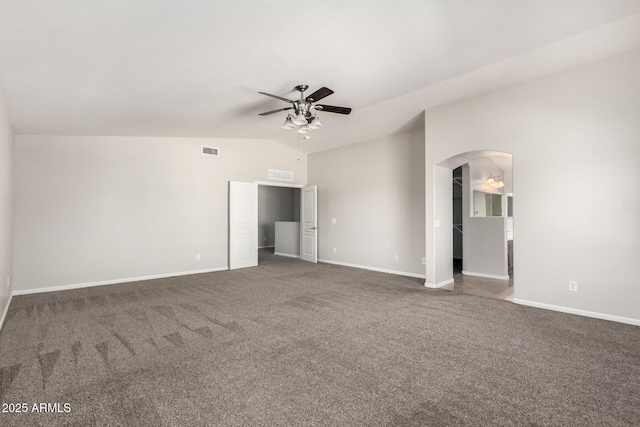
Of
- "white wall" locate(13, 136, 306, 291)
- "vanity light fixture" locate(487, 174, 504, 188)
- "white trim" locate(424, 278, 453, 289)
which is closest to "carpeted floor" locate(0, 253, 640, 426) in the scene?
"white trim" locate(424, 278, 453, 289)

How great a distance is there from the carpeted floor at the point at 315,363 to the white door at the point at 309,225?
146 inches

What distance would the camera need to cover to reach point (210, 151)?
6.95 m

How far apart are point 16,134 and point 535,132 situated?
779 centimetres

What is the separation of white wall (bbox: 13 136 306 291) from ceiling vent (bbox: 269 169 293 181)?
0.74 m

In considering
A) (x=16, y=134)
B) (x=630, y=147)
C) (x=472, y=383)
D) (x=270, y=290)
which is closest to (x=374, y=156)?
(x=270, y=290)

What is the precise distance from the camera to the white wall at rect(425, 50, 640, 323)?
355cm

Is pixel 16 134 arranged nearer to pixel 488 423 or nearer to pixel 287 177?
pixel 287 177

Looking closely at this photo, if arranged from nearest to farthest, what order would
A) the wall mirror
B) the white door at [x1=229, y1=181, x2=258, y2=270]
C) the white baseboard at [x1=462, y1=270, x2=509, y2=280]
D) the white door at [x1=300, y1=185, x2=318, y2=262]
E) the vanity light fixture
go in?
the white baseboard at [x1=462, y1=270, x2=509, y2=280] → the wall mirror → the vanity light fixture → the white door at [x1=229, y1=181, x2=258, y2=270] → the white door at [x1=300, y1=185, x2=318, y2=262]

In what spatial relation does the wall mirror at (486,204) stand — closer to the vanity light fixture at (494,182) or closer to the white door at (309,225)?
the vanity light fixture at (494,182)

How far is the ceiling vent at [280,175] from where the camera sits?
8.04 meters

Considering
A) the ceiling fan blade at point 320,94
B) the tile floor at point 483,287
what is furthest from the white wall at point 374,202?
the ceiling fan blade at point 320,94

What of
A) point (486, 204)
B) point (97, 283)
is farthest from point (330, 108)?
point (97, 283)

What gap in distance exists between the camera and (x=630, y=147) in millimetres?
3527

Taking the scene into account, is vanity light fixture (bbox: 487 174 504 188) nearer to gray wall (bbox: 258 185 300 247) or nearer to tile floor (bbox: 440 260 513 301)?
tile floor (bbox: 440 260 513 301)
